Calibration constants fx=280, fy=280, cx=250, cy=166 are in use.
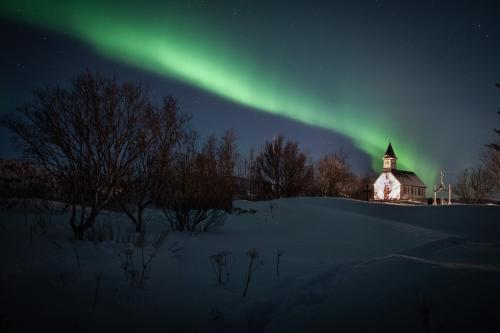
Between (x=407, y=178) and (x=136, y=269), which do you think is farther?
(x=407, y=178)

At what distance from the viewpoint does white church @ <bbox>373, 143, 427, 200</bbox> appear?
66688 mm

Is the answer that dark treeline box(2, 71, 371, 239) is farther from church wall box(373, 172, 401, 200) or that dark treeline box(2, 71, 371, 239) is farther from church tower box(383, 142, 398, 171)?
church tower box(383, 142, 398, 171)

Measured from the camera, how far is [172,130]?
9961 millimetres

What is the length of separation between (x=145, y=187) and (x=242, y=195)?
2353 cm

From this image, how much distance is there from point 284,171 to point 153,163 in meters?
25.2

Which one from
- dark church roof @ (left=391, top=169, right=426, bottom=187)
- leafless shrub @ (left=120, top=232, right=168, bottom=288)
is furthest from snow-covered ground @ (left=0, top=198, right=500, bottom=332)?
dark church roof @ (left=391, top=169, right=426, bottom=187)

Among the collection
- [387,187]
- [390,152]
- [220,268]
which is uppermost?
[390,152]

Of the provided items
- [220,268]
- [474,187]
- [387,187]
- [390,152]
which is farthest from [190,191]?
[390,152]

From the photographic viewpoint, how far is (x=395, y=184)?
223 feet

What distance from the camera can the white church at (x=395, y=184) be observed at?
66688mm

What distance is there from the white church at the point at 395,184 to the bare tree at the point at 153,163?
59.4 m

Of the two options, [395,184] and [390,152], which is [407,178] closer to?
[390,152]

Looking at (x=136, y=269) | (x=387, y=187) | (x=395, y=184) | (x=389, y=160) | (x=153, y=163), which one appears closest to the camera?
(x=136, y=269)

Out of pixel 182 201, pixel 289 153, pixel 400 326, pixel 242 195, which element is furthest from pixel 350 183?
pixel 400 326
